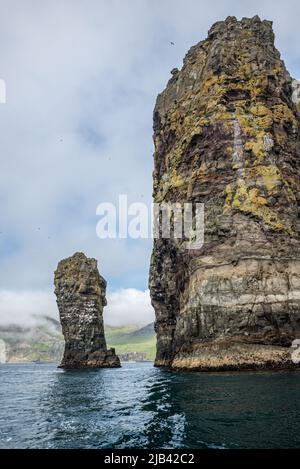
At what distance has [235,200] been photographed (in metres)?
57.9

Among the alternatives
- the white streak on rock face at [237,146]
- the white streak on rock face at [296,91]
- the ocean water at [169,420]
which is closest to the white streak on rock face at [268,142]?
the white streak on rock face at [237,146]

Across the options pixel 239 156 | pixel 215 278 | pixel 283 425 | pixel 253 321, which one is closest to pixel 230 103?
pixel 239 156

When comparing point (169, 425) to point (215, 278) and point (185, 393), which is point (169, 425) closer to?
point (185, 393)

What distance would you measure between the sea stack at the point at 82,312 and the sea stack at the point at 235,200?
26567 millimetres

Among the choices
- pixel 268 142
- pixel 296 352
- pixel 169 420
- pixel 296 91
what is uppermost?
pixel 296 91

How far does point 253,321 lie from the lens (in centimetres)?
4866

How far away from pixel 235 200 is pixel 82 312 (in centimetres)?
6084

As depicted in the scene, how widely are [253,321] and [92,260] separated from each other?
70883mm

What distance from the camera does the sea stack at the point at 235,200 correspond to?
48812 millimetres

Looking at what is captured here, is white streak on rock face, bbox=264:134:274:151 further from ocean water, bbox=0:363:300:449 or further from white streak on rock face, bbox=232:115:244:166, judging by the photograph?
ocean water, bbox=0:363:300:449

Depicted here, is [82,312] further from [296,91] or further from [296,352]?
[296,91]

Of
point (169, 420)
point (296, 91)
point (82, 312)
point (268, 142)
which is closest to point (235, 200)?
point (268, 142)

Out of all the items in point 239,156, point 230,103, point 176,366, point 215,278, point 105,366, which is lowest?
point 105,366

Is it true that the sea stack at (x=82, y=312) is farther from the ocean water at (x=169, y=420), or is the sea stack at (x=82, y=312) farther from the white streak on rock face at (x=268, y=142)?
the ocean water at (x=169, y=420)
